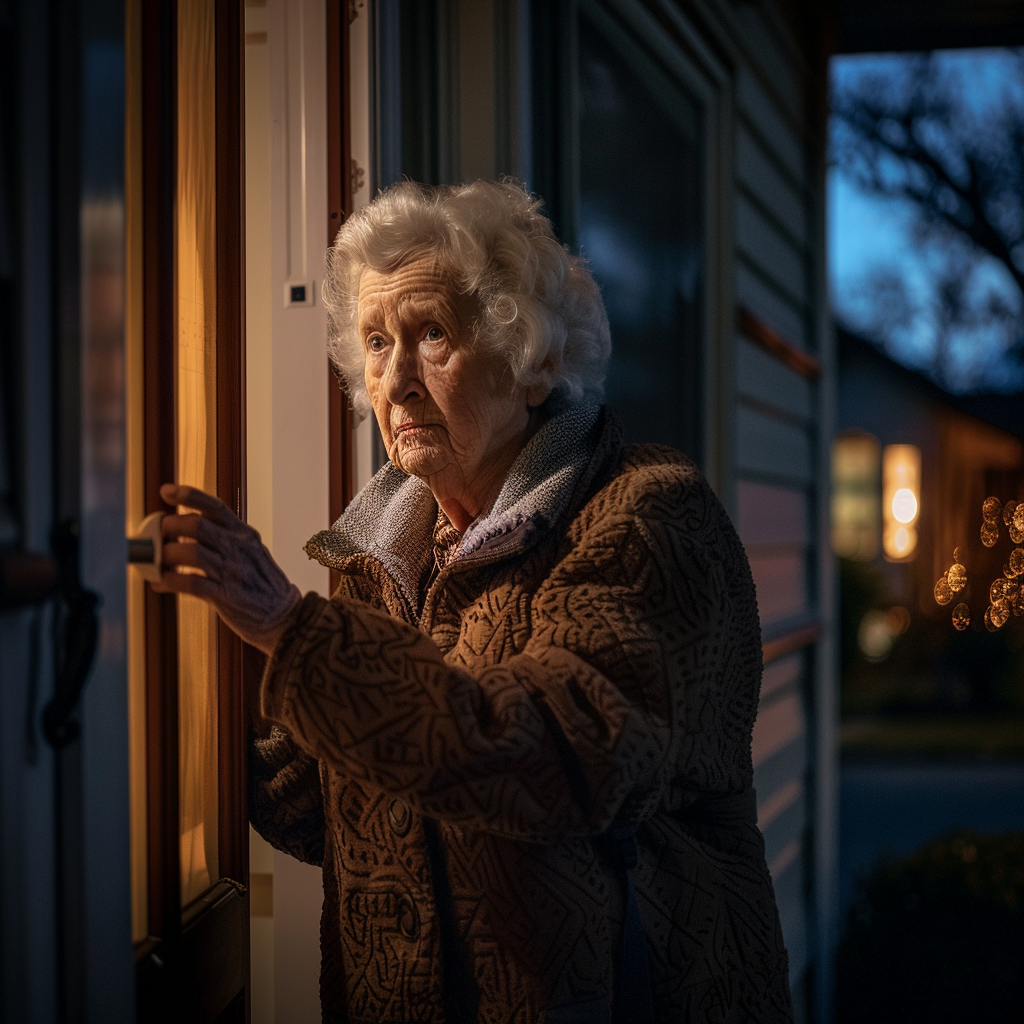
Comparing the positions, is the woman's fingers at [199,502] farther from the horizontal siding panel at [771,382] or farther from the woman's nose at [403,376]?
the horizontal siding panel at [771,382]

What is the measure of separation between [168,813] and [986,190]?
10.1 metres

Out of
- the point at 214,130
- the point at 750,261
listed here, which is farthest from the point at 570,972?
the point at 750,261

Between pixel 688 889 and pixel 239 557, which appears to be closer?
pixel 239 557

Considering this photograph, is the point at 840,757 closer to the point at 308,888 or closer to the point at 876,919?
the point at 876,919

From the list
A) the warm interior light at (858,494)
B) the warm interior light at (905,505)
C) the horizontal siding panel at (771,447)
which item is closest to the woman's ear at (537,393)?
the horizontal siding panel at (771,447)

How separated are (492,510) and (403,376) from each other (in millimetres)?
230

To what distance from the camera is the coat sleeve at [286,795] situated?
5.19 ft

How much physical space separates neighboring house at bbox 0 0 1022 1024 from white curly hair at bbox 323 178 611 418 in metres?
0.27

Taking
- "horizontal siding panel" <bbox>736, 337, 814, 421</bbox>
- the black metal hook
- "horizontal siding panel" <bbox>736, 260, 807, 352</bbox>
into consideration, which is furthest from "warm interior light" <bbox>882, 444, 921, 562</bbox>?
the black metal hook

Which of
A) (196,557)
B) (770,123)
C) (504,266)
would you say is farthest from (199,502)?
(770,123)

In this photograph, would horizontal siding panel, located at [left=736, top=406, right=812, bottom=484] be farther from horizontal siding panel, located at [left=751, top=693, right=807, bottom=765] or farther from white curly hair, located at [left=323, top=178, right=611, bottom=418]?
white curly hair, located at [left=323, top=178, right=611, bottom=418]

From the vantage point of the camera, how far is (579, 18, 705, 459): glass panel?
2631mm

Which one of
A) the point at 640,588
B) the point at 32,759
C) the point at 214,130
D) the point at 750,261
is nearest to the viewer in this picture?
the point at 32,759

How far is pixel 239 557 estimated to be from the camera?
1198 mm
